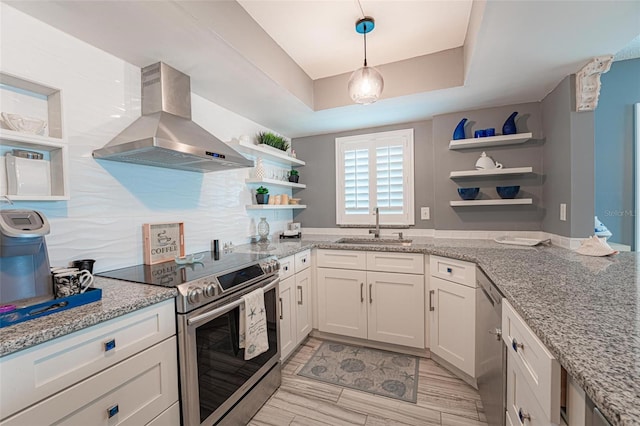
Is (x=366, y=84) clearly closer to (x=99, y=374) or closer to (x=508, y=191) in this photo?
(x=508, y=191)

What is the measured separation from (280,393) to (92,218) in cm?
165

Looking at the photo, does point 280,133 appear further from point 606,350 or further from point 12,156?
point 606,350

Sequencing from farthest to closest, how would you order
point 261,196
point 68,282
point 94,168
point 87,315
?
point 261,196
point 94,168
point 68,282
point 87,315

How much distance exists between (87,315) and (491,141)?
2.97 m

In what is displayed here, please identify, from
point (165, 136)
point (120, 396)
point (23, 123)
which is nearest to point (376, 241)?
point (165, 136)

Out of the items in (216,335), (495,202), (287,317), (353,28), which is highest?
(353,28)

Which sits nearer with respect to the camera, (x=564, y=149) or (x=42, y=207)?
(x=42, y=207)

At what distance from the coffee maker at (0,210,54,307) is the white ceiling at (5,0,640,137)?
0.99 meters

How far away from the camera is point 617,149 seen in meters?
2.19

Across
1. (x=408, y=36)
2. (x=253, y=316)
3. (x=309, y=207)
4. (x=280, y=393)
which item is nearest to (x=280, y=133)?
(x=309, y=207)

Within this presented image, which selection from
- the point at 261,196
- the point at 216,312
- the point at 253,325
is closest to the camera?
the point at 216,312

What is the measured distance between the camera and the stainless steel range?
1.29 metres

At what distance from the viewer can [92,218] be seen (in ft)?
4.97

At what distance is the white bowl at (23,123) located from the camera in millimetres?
1162
